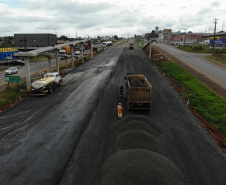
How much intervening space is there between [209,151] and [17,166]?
41.3ft

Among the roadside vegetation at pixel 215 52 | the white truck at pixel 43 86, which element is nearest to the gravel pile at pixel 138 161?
the white truck at pixel 43 86

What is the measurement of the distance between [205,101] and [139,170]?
1629 cm

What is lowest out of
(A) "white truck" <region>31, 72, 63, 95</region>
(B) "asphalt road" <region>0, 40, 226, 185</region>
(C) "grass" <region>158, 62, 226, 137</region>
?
(B) "asphalt road" <region>0, 40, 226, 185</region>

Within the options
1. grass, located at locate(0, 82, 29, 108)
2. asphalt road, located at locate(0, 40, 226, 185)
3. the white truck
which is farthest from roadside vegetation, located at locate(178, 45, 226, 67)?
grass, located at locate(0, 82, 29, 108)

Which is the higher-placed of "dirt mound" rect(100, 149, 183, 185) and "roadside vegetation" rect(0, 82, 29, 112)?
"roadside vegetation" rect(0, 82, 29, 112)

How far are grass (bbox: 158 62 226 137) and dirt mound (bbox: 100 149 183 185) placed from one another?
8125 millimetres

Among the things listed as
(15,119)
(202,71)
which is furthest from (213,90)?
(15,119)

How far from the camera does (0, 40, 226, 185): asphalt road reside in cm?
1051

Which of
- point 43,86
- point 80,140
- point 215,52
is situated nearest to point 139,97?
point 80,140

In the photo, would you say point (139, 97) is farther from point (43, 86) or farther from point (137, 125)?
point (43, 86)

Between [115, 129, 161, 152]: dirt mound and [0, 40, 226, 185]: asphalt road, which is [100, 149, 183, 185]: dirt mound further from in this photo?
[115, 129, 161, 152]: dirt mound

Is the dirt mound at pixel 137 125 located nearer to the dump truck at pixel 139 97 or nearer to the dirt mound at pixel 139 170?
the dump truck at pixel 139 97

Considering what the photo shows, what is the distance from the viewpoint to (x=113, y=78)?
3344cm

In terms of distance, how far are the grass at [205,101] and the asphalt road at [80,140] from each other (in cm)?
157
